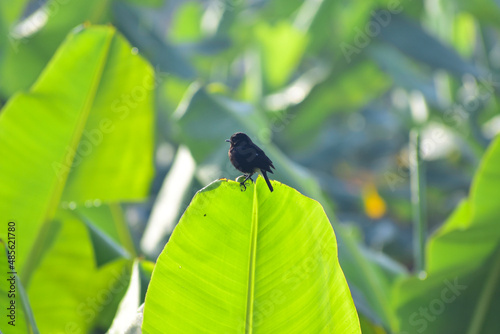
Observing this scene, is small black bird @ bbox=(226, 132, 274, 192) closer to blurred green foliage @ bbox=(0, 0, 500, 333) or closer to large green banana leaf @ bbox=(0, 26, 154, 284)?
blurred green foliage @ bbox=(0, 0, 500, 333)

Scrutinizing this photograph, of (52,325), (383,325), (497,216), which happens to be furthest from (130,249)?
(497,216)

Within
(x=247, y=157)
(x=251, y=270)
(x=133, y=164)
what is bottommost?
(x=133, y=164)

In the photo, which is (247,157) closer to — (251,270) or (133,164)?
(251,270)

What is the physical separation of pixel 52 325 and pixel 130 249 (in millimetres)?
272

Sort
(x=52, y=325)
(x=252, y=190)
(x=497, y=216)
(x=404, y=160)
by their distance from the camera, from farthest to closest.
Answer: (x=404, y=160), (x=52, y=325), (x=497, y=216), (x=252, y=190)

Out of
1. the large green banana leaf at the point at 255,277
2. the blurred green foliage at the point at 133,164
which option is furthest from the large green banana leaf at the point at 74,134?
the large green banana leaf at the point at 255,277

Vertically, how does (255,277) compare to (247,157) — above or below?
below

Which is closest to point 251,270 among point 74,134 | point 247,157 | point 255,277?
point 255,277

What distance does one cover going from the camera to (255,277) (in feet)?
2.79

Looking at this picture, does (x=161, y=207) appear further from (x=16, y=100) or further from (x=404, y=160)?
(x=404, y=160)

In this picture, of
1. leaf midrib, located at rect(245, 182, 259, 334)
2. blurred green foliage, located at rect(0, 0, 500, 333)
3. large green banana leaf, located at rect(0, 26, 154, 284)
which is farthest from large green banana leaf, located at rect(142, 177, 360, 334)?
large green banana leaf, located at rect(0, 26, 154, 284)

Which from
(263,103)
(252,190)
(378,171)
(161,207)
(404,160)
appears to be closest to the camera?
(252,190)

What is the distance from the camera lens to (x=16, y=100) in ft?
4.19

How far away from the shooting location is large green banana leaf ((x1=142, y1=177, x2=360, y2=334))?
2.72 feet
